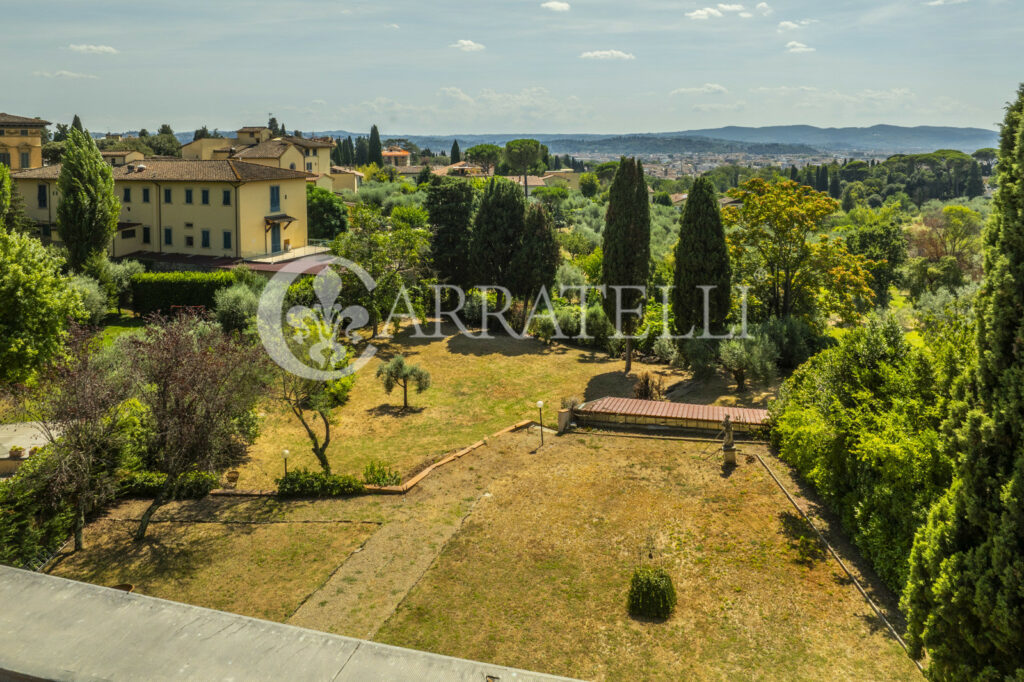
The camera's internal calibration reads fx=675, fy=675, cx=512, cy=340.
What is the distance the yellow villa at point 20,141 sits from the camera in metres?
61.3

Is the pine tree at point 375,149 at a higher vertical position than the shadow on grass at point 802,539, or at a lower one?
higher

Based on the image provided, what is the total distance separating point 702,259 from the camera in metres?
26.1

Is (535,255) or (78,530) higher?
(535,255)

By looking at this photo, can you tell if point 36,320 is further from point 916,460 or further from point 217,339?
point 916,460

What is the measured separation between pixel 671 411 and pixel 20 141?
2711 inches

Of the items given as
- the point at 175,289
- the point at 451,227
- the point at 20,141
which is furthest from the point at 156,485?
the point at 20,141

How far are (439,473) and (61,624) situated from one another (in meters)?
12.4

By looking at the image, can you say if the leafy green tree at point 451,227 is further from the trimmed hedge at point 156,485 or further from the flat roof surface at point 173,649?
the flat roof surface at point 173,649

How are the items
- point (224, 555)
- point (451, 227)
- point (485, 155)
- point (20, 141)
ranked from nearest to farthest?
point (224, 555)
point (451, 227)
point (20, 141)
point (485, 155)

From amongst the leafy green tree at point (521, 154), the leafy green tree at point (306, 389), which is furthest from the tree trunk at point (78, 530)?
the leafy green tree at point (521, 154)

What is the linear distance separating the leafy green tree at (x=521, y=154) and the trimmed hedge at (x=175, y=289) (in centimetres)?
11806

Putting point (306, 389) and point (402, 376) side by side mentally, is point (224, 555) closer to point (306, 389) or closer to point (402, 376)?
point (306, 389)

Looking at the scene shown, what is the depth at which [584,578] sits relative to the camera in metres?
12.1

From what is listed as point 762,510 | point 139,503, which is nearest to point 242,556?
point 139,503
